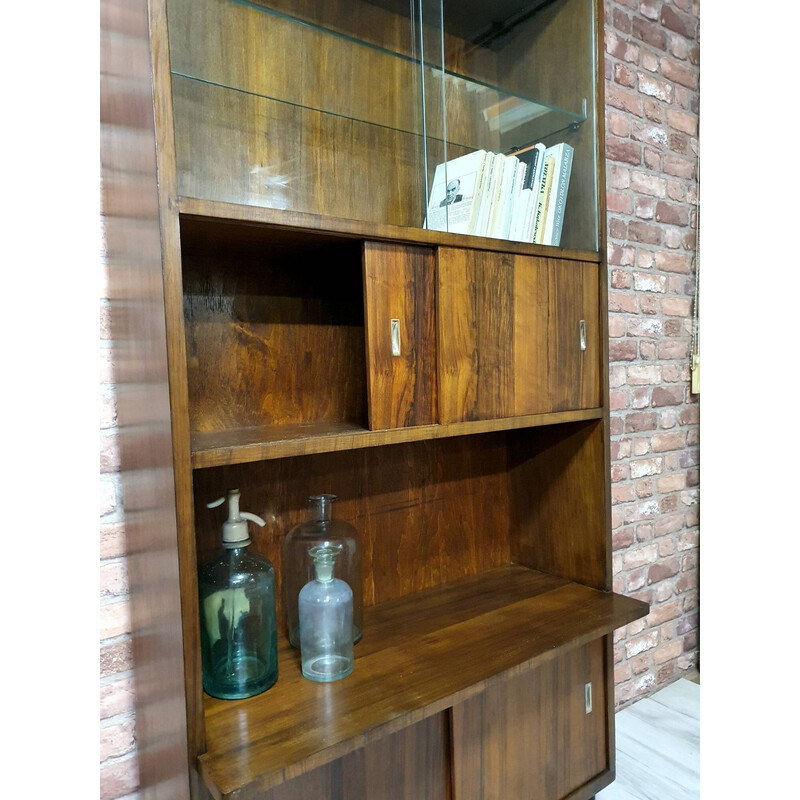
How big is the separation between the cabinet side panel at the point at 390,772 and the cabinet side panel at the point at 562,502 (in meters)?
0.44

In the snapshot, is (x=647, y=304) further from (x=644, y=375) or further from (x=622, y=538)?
(x=622, y=538)

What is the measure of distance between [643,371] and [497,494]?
26.4 inches

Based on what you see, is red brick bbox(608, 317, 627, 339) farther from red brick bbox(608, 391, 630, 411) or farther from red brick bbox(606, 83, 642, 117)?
red brick bbox(606, 83, 642, 117)

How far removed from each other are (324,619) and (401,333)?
1.52 ft

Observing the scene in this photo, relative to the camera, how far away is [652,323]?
1781 millimetres

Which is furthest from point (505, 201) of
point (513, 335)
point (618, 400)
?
point (618, 400)

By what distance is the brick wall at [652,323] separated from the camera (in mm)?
1688

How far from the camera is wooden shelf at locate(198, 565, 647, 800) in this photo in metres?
0.76

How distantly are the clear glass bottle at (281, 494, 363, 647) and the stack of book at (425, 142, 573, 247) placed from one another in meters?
0.54

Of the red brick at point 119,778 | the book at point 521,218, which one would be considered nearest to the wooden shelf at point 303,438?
the book at point 521,218

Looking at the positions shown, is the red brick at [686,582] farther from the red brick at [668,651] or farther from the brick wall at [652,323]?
the red brick at [668,651]
